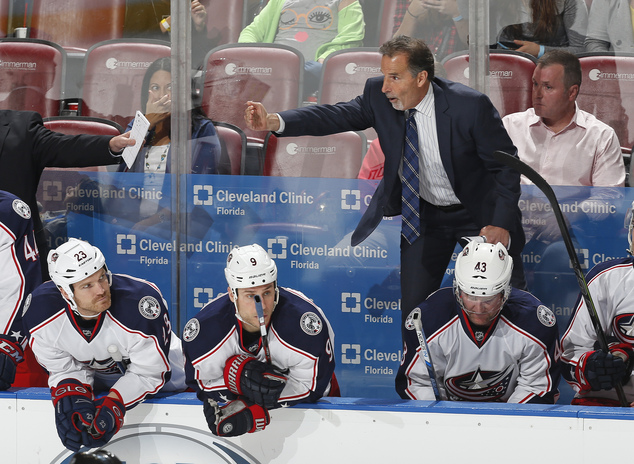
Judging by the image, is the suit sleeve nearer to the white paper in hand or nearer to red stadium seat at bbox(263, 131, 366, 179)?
the white paper in hand

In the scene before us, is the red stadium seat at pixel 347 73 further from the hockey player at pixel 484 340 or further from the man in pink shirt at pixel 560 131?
the hockey player at pixel 484 340

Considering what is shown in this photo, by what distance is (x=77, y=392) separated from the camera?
100 inches

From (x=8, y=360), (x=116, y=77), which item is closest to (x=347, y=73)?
(x=116, y=77)

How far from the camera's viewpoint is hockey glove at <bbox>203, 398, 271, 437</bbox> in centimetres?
240

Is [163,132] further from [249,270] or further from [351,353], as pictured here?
[351,353]

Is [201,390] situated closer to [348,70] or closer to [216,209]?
[216,209]

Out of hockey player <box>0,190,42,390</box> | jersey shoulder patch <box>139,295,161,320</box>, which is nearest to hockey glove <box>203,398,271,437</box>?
jersey shoulder patch <box>139,295,161,320</box>

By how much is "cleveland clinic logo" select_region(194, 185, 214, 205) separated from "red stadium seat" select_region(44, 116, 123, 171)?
45 cm

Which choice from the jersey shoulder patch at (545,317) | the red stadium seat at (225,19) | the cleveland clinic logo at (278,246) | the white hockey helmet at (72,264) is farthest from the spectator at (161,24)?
the jersey shoulder patch at (545,317)

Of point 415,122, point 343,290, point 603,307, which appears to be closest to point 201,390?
point 343,290

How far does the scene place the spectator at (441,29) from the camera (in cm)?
332

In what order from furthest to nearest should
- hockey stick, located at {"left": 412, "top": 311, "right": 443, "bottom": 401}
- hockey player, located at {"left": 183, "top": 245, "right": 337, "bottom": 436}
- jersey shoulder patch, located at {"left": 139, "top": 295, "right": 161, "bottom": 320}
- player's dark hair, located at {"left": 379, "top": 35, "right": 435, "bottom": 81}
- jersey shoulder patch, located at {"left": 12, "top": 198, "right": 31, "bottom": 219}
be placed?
jersey shoulder patch, located at {"left": 12, "top": 198, "right": 31, "bottom": 219} < player's dark hair, located at {"left": 379, "top": 35, "right": 435, "bottom": 81} < jersey shoulder patch, located at {"left": 139, "top": 295, "right": 161, "bottom": 320} < hockey stick, located at {"left": 412, "top": 311, "right": 443, "bottom": 401} < hockey player, located at {"left": 183, "top": 245, "right": 337, "bottom": 436}

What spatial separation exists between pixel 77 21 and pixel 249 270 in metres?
1.74

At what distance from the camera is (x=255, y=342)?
2.76 m
